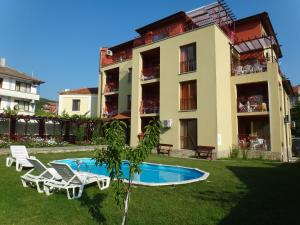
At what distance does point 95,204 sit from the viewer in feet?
22.3

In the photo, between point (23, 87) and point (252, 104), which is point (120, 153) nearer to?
point (252, 104)

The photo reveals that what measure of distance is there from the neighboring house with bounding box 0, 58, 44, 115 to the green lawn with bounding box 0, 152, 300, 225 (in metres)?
37.9

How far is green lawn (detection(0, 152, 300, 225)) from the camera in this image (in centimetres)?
568

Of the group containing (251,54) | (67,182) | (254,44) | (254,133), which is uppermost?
(254,44)

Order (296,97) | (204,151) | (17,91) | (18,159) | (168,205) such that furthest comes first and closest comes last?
(296,97) < (17,91) < (204,151) < (18,159) < (168,205)

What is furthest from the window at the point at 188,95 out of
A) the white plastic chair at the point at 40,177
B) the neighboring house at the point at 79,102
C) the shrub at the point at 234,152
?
the neighboring house at the point at 79,102

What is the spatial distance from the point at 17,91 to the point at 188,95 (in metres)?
34.3

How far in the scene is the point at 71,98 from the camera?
3975 cm

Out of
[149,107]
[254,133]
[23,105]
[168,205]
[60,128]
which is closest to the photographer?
[168,205]

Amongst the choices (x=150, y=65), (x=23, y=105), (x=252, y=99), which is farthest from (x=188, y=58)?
(x=23, y=105)

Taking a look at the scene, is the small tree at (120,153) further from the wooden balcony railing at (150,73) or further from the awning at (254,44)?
the awning at (254,44)

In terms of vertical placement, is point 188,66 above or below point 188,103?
above

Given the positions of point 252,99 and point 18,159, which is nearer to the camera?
point 18,159

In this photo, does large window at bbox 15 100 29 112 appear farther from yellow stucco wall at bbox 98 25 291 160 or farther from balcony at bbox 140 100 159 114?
yellow stucco wall at bbox 98 25 291 160
